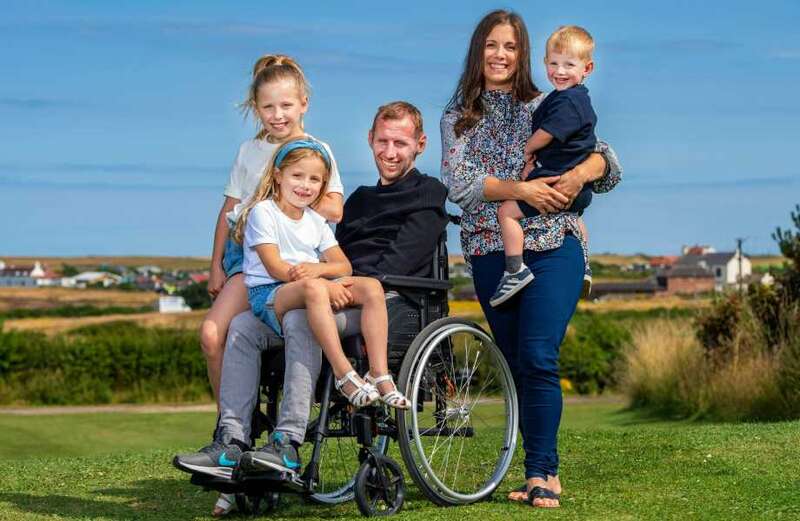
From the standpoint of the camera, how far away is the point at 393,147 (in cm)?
548

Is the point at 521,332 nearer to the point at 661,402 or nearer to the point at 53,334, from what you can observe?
the point at 661,402

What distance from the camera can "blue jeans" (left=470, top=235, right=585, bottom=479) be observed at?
5.34 metres

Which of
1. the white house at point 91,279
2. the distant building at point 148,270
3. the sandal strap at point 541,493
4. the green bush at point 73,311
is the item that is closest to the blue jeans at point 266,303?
the sandal strap at point 541,493

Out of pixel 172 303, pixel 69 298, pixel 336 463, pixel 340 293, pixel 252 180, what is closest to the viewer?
pixel 340 293

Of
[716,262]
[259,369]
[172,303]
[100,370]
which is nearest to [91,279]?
[172,303]

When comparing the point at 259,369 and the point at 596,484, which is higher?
the point at 259,369

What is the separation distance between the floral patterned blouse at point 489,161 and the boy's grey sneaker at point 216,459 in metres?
1.38

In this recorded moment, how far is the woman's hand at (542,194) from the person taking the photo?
527 cm

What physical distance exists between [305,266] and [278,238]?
0.61 feet

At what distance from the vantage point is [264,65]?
5766mm

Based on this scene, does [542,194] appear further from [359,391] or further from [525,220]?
[359,391]

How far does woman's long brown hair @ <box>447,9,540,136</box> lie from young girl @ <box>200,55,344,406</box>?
25.8 inches

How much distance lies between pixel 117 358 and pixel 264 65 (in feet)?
49.1

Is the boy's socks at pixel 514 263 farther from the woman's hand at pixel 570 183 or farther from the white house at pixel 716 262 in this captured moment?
the white house at pixel 716 262
